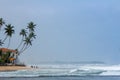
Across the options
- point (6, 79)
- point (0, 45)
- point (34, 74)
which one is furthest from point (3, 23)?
point (6, 79)

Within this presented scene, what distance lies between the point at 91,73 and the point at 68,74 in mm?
3239

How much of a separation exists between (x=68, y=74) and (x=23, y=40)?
86.6 ft

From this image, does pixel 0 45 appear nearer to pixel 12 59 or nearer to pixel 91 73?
pixel 12 59

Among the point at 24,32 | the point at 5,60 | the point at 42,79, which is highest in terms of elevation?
the point at 24,32

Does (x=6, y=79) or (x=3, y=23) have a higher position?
(x=3, y=23)

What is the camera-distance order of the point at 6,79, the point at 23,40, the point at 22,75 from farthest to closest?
1. the point at 23,40
2. the point at 22,75
3. the point at 6,79

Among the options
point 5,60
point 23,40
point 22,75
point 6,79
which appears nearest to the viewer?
point 6,79

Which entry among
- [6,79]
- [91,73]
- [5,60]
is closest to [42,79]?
[6,79]

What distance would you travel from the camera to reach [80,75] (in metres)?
52.5

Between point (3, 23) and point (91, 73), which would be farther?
point (3, 23)

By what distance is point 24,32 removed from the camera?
3105 inches

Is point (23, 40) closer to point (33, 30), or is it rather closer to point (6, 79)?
point (33, 30)

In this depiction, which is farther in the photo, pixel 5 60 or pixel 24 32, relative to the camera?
pixel 24 32

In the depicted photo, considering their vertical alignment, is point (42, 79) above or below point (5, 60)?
below
